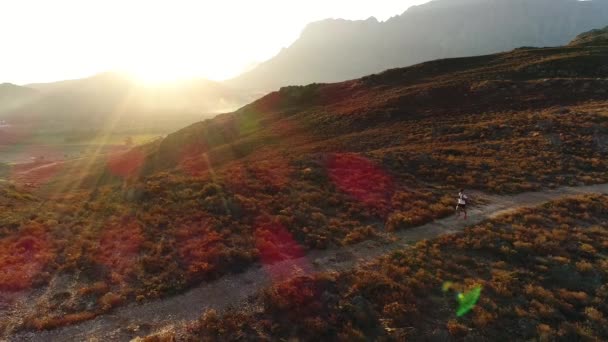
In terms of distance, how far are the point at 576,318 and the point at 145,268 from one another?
819 inches

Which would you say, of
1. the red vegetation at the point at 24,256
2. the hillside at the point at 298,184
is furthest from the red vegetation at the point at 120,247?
the red vegetation at the point at 24,256

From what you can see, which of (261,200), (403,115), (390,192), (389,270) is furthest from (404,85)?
(389,270)

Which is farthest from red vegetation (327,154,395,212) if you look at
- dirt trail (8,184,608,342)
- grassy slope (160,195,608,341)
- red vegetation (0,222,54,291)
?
red vegetation (0,222,54,291)

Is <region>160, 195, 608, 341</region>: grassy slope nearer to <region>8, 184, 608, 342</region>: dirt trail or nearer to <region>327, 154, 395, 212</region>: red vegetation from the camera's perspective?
<region>8, 184, 608, 342</region>: dirt trail

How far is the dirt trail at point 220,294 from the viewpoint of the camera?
1552cm

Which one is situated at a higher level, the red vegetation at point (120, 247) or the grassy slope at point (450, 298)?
the red vegetation at point (120, 247)

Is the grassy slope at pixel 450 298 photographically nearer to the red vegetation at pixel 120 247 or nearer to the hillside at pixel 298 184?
the hillside at pixel 298 184

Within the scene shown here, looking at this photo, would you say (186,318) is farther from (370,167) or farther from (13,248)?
(370,167)

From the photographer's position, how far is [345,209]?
98.1ft

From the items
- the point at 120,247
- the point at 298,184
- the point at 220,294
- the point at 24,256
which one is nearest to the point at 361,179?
the point at 298,184

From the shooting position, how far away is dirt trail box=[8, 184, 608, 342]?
611 inches

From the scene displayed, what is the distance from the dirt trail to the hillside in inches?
24.6

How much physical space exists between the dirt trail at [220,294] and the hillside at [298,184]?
63 centimetres

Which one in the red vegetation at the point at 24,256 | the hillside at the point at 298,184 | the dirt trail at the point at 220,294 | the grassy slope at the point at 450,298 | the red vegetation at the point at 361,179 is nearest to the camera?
the grassy slope at the point at 450,298
